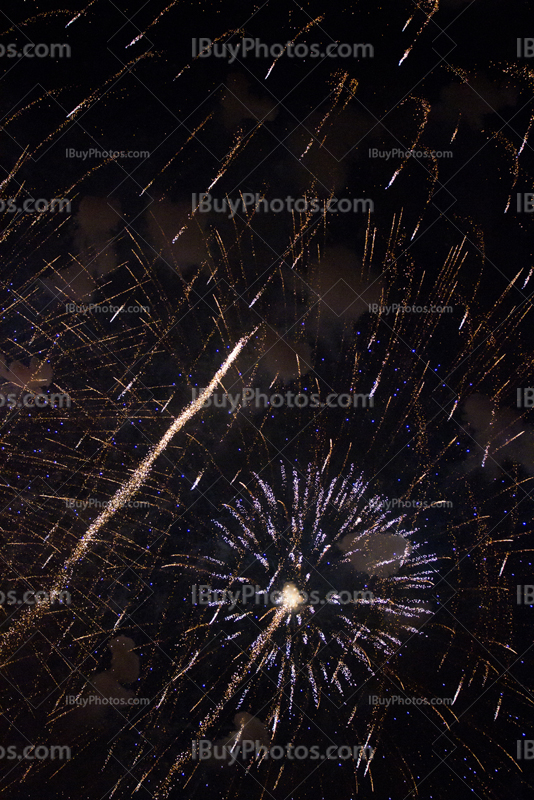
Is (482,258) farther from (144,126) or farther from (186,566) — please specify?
(186,566)

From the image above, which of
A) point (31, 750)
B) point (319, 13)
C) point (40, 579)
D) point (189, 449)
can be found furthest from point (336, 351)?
point (31, 750)

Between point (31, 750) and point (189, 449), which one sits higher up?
point (189, 449)

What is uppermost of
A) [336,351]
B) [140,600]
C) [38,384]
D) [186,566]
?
[336,351]

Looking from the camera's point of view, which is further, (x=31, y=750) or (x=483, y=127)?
(x=483, y=127)

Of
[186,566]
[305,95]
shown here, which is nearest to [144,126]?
[305,95]

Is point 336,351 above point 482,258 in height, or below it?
below

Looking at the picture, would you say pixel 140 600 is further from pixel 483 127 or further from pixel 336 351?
pixel 483 127
